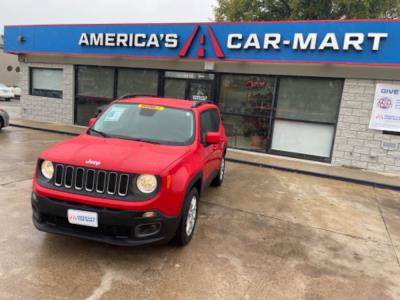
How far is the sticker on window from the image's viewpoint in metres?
4.60

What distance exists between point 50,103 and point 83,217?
467 inches

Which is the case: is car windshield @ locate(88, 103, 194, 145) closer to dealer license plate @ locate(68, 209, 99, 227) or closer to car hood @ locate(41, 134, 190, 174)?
car hood @ locate(41, 134, 190, 174)

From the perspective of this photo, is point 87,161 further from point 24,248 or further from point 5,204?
point 5,204

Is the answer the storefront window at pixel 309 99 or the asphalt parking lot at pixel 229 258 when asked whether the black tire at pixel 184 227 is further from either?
the storefront window at pixel 309 99

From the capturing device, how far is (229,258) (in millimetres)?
3787

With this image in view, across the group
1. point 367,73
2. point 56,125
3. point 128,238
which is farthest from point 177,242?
point 56,125

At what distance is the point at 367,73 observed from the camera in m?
9.02

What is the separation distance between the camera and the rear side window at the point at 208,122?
189 inches

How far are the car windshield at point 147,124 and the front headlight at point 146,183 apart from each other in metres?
0.90

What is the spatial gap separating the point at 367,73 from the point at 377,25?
48.6 inches

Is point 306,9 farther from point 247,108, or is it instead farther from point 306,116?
point 306,116

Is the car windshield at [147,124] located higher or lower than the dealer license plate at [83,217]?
higher

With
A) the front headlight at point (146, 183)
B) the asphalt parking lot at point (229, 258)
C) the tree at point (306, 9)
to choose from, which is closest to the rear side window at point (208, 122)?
the asphalt parking lot at point (229, 258)

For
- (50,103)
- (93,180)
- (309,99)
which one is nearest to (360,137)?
(309,99)
